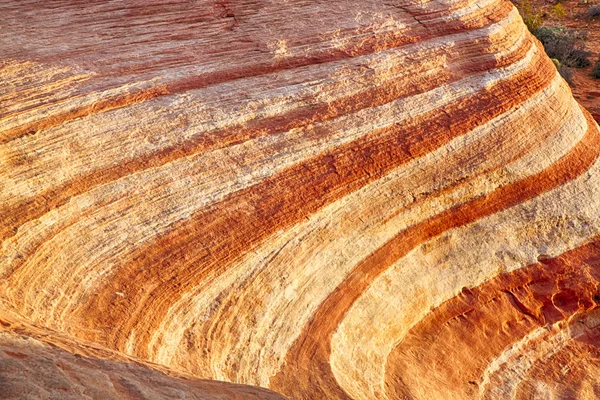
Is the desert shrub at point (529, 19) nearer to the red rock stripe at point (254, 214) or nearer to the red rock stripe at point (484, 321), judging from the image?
the red rock stripe at point (254, 214)

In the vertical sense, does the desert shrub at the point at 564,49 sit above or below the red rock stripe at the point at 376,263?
above

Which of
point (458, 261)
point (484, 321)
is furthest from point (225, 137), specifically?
point (484, 321)

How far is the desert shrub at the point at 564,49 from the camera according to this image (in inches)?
751

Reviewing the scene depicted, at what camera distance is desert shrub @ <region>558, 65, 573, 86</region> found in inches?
695

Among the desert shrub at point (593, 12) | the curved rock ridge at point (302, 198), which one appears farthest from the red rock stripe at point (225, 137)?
the desert shrub at point (593, 12)

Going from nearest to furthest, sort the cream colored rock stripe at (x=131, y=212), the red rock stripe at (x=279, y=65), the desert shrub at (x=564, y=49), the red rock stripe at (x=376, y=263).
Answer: the cream colored rock stripe at (x=131, y=212)
the red rock stripe at (x=376, y=263)
the red rock stripe at (x=279, y=65)
the desert shrub at (x=564, y=49)

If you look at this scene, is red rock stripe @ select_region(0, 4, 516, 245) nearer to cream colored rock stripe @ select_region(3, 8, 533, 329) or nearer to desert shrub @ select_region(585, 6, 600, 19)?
cream colored rock stripe @ select_region(3, 8, 533, 329)

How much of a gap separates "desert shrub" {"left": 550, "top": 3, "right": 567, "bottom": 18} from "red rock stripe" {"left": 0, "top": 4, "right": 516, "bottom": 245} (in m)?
14.3

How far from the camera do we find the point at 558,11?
2262 centimetres

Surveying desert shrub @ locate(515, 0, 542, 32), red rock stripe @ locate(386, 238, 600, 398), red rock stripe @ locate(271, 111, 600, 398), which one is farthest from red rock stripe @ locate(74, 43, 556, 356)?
desert shrub @ locate(515, 0, 542, 32)

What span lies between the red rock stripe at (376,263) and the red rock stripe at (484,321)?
79 centimetres

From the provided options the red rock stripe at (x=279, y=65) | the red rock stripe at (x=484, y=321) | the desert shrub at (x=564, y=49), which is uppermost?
the desert shrub at (x=564, y=49)

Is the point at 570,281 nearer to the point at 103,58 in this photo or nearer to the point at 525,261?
the point at 525,261

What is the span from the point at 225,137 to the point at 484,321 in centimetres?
356
